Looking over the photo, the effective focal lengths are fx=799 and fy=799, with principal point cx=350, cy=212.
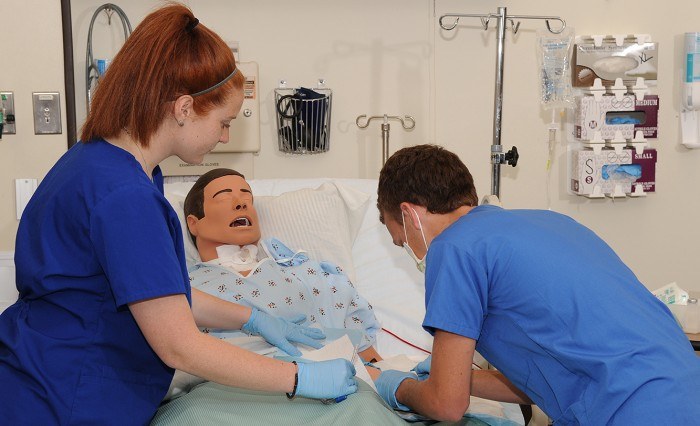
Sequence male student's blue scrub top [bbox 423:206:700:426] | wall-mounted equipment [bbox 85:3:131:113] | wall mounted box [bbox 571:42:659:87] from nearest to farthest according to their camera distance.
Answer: male student's blue scrub top [bbox 423:206:700:426] → wall-mounted equipment [bbox 85:3:131:113] → wall mounted box [bbox 571:42:659:87]

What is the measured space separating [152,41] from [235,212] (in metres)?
1.26

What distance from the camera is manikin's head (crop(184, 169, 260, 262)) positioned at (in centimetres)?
266

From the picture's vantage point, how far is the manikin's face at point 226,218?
266 cm

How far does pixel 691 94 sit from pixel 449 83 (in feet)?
3.58

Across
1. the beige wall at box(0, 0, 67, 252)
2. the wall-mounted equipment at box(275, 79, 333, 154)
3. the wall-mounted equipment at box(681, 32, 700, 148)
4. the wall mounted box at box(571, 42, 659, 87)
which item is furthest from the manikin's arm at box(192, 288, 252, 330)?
the wall-mounted equipment at box(681, 32, 700, 148)

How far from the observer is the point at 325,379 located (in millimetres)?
1593

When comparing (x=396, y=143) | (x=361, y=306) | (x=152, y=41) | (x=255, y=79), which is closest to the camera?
(x=152, y=41)

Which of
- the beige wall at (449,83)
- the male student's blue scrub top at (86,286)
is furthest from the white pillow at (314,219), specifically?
the male student's blue scrub top at (86,286)

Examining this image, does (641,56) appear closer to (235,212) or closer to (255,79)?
(255,79)

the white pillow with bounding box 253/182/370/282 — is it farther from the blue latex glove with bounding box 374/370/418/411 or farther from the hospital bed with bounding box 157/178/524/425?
the blue latex glove with bounding box 374/370/418/411

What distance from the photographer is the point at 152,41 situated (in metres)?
1.45

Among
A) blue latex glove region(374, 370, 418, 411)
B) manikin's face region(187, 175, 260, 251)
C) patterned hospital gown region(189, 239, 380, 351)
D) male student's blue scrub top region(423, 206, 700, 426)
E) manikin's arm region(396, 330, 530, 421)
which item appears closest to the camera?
male student's blue scrub top region(423, 206, 700, 426)

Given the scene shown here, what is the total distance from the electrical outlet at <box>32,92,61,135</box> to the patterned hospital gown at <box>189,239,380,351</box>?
2.41ft

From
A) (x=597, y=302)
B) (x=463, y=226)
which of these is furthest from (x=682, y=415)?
(x=463, y=226)
